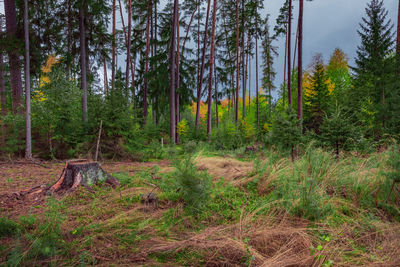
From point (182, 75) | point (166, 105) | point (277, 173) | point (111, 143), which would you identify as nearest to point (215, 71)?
point (182, 75)

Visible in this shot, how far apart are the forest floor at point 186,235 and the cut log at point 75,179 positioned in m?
0.32

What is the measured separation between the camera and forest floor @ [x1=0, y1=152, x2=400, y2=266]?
5.75ft

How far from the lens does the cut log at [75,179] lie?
3663 mm

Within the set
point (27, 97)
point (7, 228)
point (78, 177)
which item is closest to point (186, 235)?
point (7, 228)

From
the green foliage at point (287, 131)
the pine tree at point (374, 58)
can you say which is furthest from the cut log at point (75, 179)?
the pine tree at point (374, 58)

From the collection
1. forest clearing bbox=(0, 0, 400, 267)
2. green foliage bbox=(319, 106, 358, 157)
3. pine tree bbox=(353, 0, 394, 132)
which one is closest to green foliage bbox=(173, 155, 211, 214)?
forest clearing bbox=(0, 0, 400, 267)

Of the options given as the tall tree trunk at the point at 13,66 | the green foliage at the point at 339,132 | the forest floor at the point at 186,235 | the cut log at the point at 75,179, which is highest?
the tall tree trunk at the point at 13,66

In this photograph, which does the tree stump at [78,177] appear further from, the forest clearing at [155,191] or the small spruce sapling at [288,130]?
the small spruce sapling at [288,130]

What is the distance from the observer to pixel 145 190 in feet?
11.8

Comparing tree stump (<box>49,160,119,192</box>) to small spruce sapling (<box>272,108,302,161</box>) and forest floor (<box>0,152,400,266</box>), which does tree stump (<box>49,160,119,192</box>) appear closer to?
forest floor (<box>0,152,400,266</box>)

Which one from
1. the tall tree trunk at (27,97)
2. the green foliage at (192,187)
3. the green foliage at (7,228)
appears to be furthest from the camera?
the tall tree trunk at (27,97)

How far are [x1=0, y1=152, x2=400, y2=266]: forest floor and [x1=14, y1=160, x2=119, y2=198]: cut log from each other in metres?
0.32

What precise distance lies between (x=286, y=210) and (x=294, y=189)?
18.6 inches

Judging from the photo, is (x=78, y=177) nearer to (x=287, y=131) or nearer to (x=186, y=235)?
(x=186, y=235)
